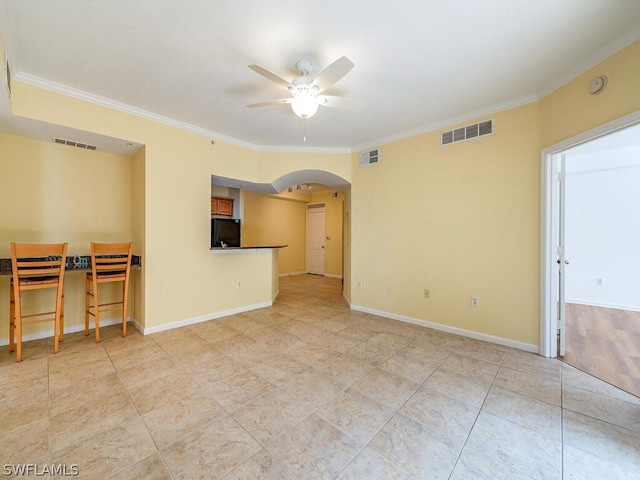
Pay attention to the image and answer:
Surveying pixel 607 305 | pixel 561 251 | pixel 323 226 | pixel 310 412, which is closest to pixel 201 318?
pixel 310 412

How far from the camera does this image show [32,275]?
2652 mm

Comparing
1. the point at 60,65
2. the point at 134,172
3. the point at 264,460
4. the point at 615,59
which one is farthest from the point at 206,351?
the point at 615,59

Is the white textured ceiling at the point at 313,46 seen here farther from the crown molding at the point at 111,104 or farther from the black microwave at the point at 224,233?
the black microwave at the point at 224,233

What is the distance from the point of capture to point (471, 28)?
1.85m

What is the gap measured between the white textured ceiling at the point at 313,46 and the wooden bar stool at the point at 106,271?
1691 mm

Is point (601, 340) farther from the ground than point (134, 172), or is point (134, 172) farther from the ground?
point (134, 172)

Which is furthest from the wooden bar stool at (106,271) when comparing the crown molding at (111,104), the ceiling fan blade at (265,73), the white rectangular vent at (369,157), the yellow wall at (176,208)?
the white rectangular vent at (369,157)

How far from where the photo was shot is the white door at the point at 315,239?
27.2 ft

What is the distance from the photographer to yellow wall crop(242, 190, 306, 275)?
23.0 feet

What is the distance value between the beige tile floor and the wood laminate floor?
0.80 ft

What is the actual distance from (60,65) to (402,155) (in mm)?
3864

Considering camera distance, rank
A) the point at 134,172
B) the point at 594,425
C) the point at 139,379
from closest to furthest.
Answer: the point at 594,425 → the point at 139,379 → the point at 134,172

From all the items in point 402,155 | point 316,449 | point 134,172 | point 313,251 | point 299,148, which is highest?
point 299,148

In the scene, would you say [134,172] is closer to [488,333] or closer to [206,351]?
[206,351]
